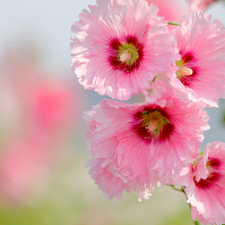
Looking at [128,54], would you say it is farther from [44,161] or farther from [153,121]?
[44,161]

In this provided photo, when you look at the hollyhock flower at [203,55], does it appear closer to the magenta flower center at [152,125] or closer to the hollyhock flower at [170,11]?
the magenta flower center at [152,125]

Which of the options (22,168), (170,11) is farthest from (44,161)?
(170,11)

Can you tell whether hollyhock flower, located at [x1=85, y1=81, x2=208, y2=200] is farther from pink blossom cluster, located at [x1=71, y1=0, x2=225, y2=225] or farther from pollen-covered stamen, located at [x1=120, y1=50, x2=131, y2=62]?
pollen-covered stamen, located at [x1=120, y1=50, x2=131, y2=62]

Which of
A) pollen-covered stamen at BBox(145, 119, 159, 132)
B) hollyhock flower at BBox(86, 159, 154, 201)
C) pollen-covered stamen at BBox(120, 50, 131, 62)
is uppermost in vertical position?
pollen-covered stamen at BBox(120, 50, 131, 62)

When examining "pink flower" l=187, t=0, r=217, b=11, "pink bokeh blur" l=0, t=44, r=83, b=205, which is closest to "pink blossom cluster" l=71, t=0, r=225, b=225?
"pink flower" l=187, t=0, r=217, b=11

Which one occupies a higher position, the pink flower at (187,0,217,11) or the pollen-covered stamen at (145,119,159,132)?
the pink flower at (187,0,217,11)

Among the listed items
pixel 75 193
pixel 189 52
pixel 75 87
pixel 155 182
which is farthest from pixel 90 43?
pixel 75 193

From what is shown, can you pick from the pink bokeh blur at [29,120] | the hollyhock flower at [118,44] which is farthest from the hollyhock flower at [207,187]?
the pink bokeh blur at [29,120]

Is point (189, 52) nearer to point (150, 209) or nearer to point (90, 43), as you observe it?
point (90, 43)
